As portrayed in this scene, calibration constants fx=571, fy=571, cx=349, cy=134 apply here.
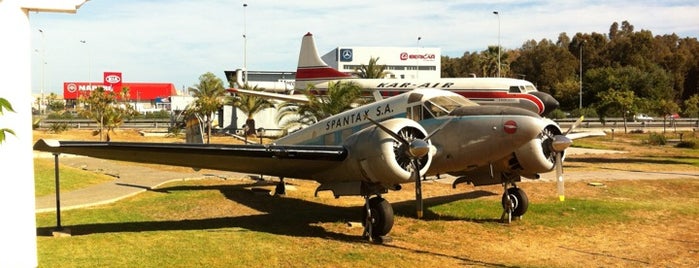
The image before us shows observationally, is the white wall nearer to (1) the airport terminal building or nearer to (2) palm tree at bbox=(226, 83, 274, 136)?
(2) palm tree at bbox=(226, 83, 274, 136)

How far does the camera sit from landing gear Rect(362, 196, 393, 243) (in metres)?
14.1

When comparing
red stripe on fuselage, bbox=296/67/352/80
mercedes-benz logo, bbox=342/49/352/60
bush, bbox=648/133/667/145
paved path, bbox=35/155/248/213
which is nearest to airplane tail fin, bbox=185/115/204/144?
paved path, bbox=35/155/248/213

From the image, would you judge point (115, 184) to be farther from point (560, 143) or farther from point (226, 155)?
point (560, 143)

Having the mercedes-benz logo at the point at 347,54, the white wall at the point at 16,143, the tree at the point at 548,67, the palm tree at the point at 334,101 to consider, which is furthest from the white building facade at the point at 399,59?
the white wall at the point at 16,143

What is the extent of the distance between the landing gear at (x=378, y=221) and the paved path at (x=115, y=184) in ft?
33.5

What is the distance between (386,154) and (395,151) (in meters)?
0.41

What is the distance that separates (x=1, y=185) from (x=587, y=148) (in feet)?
158

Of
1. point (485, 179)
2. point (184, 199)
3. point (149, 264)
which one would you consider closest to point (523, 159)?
point (485, 179)

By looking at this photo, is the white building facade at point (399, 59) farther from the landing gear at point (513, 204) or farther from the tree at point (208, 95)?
the landing gear at point (513, 204)

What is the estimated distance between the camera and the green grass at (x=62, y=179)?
2206 cm

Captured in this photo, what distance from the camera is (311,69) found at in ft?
191

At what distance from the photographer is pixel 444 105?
15734 mm

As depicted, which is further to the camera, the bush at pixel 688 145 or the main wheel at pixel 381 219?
the bush at pixel 688 145

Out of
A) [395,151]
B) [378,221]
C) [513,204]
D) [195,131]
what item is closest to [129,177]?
[195,131]
